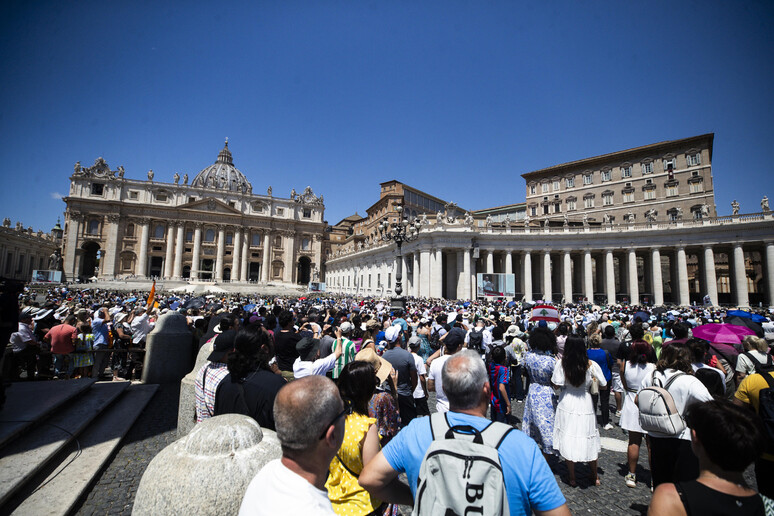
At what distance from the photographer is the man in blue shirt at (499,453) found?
1685 millimetres

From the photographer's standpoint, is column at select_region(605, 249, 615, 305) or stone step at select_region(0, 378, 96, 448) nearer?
stone step at select_region(0, 378, 96, 448)

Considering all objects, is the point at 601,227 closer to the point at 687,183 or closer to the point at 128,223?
the point at 687,183

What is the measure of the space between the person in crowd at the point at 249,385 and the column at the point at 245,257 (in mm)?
66234

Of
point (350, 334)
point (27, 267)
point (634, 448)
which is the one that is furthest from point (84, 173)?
point (634, 448)

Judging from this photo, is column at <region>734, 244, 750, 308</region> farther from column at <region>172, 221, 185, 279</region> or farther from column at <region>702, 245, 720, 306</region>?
column at <region>172, 221, 185, 279</region>

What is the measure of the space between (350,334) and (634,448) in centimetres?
422

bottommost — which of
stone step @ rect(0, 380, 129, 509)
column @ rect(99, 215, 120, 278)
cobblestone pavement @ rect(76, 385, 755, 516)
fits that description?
cobblestone pavement @ rect(76, 385, 755, 516)

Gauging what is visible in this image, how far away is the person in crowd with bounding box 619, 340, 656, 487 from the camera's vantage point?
429 cm

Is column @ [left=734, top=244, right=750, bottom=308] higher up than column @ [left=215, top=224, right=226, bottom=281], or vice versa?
column @ [left=215, top=224, right=226, bottom=281]

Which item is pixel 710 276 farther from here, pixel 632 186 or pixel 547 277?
pixel 632 186

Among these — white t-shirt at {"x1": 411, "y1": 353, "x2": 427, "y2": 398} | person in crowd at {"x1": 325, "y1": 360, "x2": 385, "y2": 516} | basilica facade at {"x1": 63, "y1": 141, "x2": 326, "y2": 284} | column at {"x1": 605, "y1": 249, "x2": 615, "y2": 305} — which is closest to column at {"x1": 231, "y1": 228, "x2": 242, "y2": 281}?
basilica facade at {"x1": 63, "y1": 141, "x2": 326, "y2": 284}

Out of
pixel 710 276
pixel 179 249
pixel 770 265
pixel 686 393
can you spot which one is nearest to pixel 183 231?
pixel 179 249

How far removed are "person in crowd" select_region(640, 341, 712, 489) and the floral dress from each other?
43.3 inches

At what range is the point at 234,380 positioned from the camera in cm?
313
